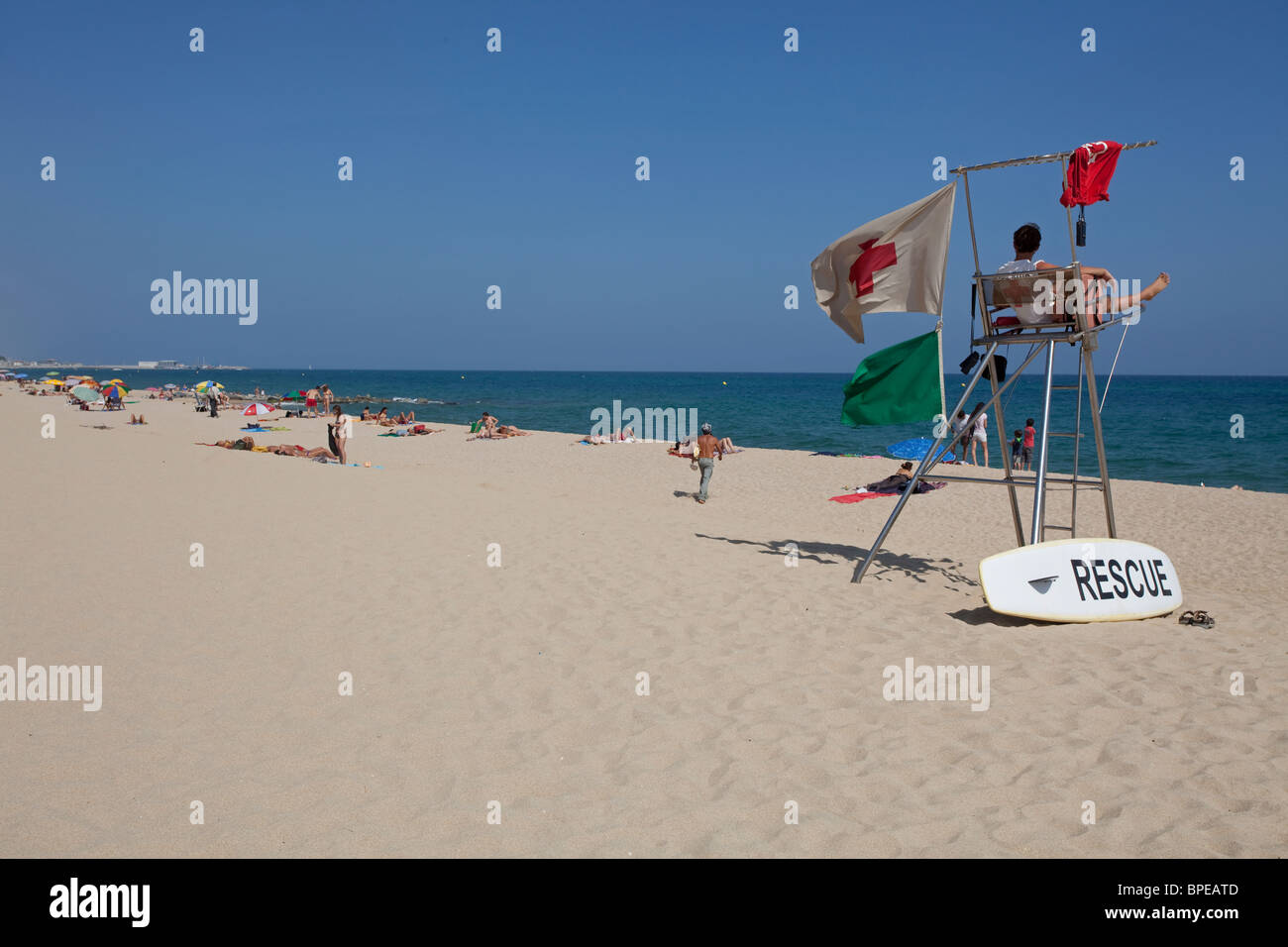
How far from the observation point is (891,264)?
749 centimetres

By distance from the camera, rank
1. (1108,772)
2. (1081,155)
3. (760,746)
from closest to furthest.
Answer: (1108,772) < (760,746) < (1081,155)

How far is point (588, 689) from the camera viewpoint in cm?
541

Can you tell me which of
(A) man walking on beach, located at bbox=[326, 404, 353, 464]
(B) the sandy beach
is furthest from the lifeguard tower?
(A) man walking on beach, located at bbox=[326, 404, 353, 464]

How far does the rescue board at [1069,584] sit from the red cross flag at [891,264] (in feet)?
8.18

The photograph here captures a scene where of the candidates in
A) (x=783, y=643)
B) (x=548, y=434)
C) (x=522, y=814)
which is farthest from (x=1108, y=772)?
(x=548, y=434)

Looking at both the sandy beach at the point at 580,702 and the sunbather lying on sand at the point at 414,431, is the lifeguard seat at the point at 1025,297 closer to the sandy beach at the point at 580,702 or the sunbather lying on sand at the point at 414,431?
the sandy beach at the point at 580,702

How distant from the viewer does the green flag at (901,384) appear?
7570mm

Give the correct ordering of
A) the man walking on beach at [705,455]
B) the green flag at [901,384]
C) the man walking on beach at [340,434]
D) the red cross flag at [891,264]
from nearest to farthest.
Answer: the red cross flag at [891,264] → the green flag at [901,384] → the man walking on beach at [705,455] → the man walking on beach at [340,434]

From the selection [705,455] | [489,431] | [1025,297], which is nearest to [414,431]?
[489,431]

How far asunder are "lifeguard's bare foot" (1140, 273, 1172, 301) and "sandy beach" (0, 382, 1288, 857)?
2.84 meters

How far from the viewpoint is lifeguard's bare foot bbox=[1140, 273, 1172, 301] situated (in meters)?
6.41

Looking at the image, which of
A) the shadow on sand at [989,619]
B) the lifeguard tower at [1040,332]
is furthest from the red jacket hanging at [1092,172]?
the shadow on sand at [989,619]

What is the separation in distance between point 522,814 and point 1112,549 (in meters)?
5.88

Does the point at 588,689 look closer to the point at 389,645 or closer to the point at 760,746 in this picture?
the point at 760,746
